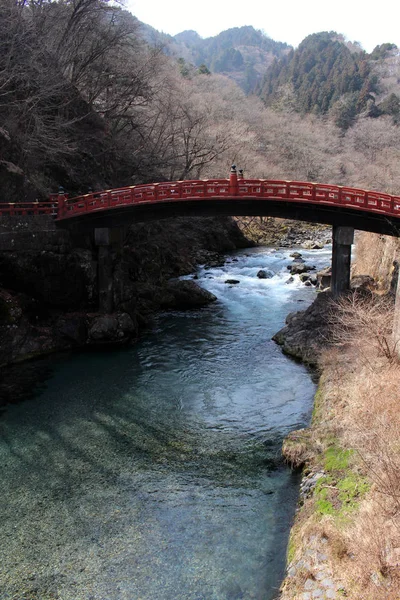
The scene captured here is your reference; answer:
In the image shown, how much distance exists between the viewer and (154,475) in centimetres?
1412

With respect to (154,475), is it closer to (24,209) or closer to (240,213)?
(240,213)

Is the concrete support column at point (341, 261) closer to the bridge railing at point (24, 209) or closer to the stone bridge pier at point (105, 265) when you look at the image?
the stone bridge pier at point (105, 265)

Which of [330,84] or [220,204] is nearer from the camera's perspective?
[220,204]

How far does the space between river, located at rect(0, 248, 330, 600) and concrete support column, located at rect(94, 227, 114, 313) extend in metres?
3.35

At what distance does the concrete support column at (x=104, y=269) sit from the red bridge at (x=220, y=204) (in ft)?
1.74

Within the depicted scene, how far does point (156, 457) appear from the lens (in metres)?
15.0

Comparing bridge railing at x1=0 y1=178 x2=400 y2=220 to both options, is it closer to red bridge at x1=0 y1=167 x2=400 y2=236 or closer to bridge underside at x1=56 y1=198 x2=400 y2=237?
red bridge at x1=0 y1=167 x2=400 y2=236

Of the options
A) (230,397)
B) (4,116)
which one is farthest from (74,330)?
(4,116)

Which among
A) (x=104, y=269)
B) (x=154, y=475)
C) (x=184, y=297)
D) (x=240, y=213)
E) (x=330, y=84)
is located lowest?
(x=154, y=475)

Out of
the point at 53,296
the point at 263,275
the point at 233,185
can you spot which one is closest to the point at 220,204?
the point at 233,185

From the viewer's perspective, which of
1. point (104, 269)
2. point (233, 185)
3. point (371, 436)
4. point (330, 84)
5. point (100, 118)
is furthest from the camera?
point (330, 84)

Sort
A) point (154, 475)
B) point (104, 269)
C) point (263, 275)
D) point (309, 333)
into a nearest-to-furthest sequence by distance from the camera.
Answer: point (154, 475), point (309, 333), point (104, 269), point (263, 275)

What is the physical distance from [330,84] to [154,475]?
103m

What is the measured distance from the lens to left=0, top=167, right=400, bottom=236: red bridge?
75.6 ft
